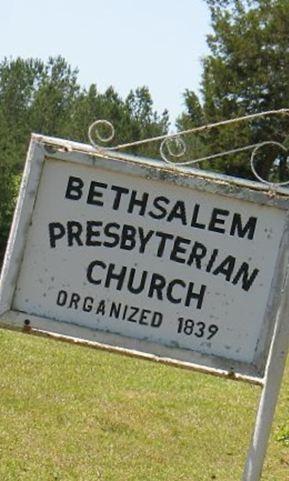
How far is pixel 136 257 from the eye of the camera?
123 inches

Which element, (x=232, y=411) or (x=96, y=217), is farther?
(x=232, y=411)

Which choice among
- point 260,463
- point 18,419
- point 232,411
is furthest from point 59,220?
point 232,411

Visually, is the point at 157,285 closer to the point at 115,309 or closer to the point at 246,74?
the point at 115,309

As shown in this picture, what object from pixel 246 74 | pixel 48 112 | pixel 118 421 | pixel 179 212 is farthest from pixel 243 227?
pixel 48 112

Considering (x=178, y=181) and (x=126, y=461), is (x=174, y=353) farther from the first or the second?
(x=126, y=461)

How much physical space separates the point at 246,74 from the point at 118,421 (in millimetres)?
32752

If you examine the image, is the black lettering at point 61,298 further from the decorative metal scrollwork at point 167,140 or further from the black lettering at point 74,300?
the decorative metal scrollwork at point 167,140

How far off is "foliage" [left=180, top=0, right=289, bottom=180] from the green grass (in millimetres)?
26618

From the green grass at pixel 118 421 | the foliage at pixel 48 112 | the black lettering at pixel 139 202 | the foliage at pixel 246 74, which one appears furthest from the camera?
the foliage at pixel 48 112

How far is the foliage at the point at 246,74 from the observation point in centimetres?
3781

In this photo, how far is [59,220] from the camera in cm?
314

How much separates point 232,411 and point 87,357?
8.49 ft

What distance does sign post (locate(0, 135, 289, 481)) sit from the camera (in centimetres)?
312

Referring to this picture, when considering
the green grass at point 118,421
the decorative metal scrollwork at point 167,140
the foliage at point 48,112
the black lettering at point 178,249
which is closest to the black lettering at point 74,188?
the decorative metal scrollwork at point 167,140
